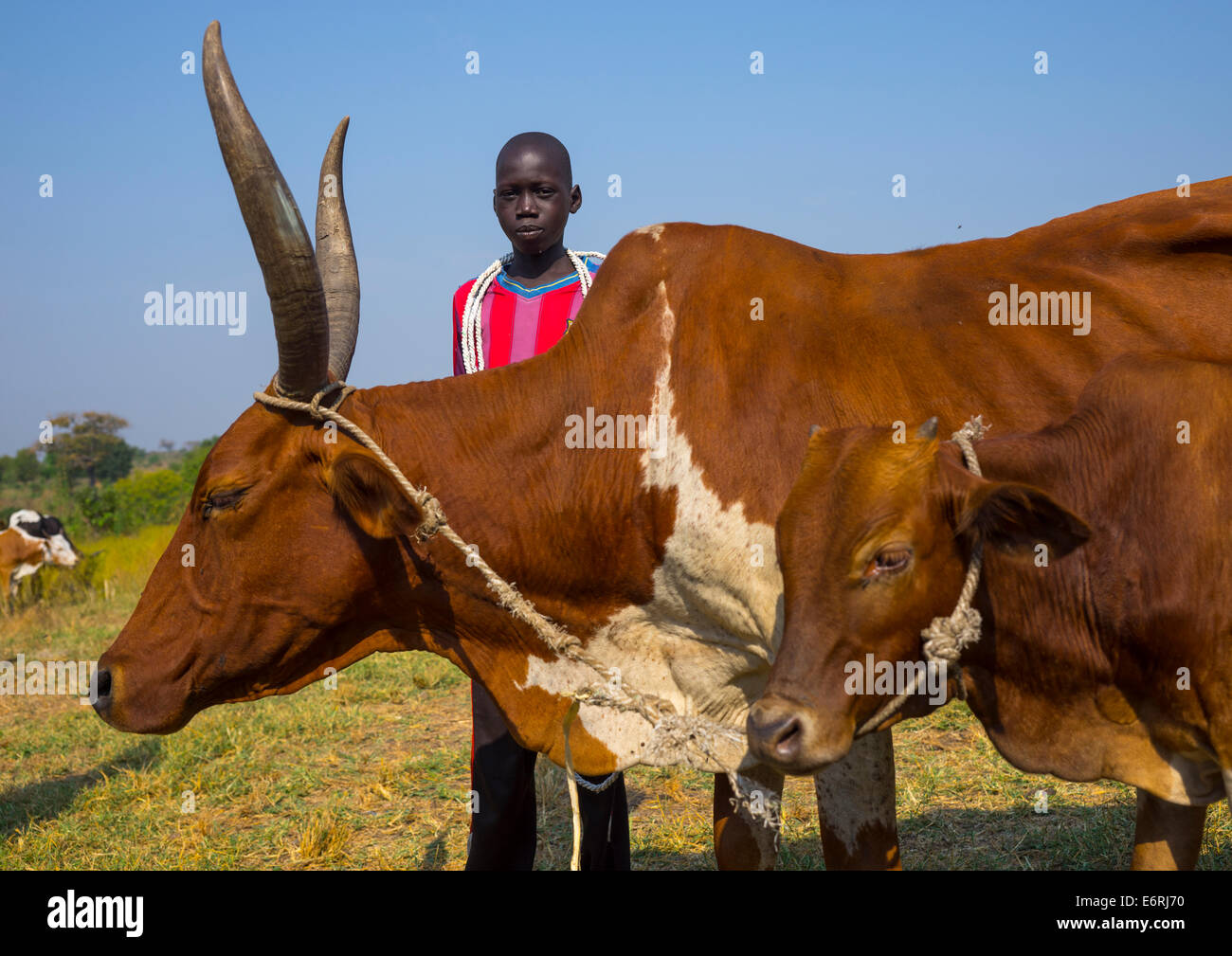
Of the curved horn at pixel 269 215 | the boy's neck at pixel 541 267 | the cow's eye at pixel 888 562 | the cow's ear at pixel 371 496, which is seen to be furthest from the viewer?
the boy's neck at pixel 541 267

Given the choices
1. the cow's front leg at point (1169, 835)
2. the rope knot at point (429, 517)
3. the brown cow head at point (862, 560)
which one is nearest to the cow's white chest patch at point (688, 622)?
the brown cow head at point (862, 560)

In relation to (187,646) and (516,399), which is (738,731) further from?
(187,646)

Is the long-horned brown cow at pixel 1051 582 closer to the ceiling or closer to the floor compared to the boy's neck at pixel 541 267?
closer to the floor

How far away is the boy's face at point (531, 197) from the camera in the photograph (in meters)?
4.04

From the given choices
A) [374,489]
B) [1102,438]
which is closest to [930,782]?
[1102,438]

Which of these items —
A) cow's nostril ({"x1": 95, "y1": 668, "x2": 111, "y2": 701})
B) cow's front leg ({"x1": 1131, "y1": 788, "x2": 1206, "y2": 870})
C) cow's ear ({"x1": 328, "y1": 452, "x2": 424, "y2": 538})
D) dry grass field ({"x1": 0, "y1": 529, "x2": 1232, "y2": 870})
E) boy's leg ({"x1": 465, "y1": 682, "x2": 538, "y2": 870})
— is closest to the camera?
cow's ear ({"x1": 328, "y1": 452, "x2": 424, "y2": 538})

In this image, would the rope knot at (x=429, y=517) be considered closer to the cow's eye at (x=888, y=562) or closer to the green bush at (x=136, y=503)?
the cow's eye at (x=888, y=562)

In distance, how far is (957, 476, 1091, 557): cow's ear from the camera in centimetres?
250

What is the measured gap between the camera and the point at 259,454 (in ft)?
10.5

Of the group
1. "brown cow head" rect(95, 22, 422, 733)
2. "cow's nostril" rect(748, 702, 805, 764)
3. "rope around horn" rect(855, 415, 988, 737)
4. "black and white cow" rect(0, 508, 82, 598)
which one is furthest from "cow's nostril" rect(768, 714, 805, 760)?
"black and white cow" rect(0, 508, 82, 598)

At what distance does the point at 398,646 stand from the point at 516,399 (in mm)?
887

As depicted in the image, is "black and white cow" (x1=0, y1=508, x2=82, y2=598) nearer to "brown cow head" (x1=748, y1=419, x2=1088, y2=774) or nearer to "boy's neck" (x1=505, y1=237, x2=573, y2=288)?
"boy's neck" (x1=505, y1=237, x2=573, y2=288)

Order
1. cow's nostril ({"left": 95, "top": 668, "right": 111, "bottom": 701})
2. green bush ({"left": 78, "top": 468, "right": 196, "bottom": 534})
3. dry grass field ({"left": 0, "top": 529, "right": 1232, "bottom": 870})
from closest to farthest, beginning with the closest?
cow's nostril ({"left": 95, "top": 668, "right": 111, "bottom": 701}) → dry grass field ({"left": 0, "top": 529, "right": 1232, "bottom": 870}) → green bush ({"left": 78, "top": 468, "right": 196, "bottom": 534})

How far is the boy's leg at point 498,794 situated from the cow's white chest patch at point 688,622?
699mm
